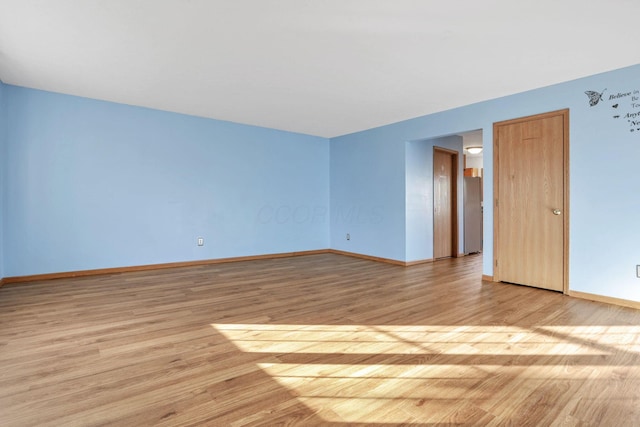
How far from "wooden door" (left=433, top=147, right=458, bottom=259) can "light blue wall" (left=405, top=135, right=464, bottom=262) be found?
14 centimetres

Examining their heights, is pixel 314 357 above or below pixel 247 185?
below

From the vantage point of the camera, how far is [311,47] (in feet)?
9.32

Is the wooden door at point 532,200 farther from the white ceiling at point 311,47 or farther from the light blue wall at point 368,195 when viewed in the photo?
the light blue wall at point 368,195

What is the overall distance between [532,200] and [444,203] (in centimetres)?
220

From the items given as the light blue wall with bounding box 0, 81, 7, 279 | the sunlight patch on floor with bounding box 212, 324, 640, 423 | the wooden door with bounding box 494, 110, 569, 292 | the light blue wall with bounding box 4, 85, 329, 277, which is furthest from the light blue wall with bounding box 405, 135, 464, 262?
the light blue wall with bounding box 0, 81, 7, 279

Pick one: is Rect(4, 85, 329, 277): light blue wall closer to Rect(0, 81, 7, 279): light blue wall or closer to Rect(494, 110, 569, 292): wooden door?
Rect(0, 81, 7, 279): light blue wall

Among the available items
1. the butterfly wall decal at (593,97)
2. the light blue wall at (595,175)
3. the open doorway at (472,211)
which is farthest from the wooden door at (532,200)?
the open doorway at (472,211)

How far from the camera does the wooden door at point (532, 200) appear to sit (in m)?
3.60

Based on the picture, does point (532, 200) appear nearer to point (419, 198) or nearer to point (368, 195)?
point (419, 198)

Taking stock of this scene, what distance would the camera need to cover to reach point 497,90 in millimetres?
3857

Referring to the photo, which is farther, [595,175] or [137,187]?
[137,187]

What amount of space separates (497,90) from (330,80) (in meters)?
2.08

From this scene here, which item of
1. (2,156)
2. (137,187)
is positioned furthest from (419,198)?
(2,156)

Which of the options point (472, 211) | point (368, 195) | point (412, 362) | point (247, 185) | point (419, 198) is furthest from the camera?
point (472, 211)
